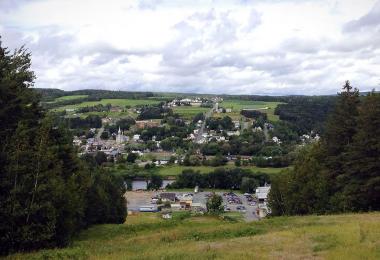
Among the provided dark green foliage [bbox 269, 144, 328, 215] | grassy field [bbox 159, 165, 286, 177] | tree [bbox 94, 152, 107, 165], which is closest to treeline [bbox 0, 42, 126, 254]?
dark green foliage [bbox 269, 144, 328, 215]

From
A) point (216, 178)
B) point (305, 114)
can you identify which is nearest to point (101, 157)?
point (216, 178)

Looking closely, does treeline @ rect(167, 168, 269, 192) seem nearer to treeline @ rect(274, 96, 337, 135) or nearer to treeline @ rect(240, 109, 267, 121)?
treeline @ rect(274, 96, 337, 135)

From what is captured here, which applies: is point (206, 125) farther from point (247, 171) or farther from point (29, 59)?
point (29, 59)

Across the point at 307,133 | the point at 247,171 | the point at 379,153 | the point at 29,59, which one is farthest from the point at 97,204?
the point at 307,133

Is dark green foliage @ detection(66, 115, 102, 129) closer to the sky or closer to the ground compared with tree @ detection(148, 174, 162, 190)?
closer to the sky

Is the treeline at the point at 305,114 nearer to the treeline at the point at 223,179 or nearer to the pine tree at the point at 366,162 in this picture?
the treeline at the point at 223,179

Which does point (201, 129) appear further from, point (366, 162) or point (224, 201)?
point (366, 162)
